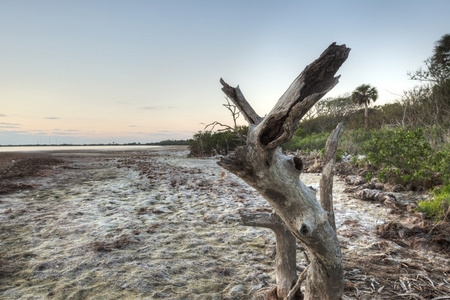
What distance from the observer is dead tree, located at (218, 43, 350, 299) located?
4.05 feet

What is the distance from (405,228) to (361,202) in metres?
2.05

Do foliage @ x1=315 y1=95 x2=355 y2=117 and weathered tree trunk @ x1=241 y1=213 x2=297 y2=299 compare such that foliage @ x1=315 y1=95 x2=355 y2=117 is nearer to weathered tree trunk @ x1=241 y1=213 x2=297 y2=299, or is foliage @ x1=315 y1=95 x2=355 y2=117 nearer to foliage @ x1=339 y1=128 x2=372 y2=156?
foliage @ x1=339 y1=128 x2=372 y2=156

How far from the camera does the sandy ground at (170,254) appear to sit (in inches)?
102

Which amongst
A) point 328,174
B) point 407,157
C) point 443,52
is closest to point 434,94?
point 443,52

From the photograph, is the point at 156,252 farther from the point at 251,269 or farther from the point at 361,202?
the point at 361,202

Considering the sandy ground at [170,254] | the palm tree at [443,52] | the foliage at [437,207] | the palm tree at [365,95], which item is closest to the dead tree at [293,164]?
the sandy ground at [170,254]

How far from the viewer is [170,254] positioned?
11.1ft

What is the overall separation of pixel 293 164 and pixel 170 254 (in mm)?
2582

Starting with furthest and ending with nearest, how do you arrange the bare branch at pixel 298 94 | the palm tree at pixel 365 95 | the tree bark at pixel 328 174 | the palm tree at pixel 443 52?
the palm tree at pixel 365 95 < the palm tree at pixel 443 52 < the tree bark at pixel 328 174 < the bare branch at pixel 298 94

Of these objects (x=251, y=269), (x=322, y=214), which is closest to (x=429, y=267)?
(x=251, y=269)

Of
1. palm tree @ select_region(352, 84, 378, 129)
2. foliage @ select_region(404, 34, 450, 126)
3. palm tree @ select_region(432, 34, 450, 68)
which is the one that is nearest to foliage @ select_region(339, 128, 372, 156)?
foliage @ select_region(404, 34, 450, 126)

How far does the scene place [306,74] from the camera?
4.16 feet

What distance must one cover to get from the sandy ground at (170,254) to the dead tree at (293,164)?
4.02 feet

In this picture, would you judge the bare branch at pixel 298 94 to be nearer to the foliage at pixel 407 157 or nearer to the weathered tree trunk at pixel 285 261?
the weathered tree trunk at pixel 285 261
